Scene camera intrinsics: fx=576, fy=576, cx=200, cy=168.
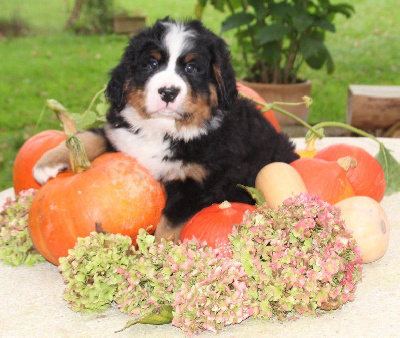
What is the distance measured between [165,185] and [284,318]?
3.20 feet

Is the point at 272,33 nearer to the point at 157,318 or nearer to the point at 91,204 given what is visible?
the point at 91,204

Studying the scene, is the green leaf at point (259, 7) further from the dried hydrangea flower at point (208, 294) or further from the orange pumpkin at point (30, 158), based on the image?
the dried hydrangea flower at point (208, 294)

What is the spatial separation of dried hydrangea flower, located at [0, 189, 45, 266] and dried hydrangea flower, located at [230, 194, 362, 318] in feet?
3.75

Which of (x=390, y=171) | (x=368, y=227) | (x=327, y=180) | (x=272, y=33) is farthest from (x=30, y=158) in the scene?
(x=272, y=33)

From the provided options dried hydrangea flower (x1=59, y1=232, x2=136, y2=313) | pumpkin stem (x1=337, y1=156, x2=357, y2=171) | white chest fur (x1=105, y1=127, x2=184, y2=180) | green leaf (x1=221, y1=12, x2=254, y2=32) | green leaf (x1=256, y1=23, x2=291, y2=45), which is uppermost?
green leaf (x1=221, y1=12, x2=254, y2=32)

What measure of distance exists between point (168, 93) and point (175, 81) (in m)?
0.07

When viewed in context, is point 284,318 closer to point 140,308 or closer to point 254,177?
point 140,308

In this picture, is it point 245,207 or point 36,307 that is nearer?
point 36,307

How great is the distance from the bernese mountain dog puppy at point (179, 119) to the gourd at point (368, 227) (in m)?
0.57

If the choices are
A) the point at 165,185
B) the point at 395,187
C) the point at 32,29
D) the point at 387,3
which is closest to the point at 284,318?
the point at 165,185

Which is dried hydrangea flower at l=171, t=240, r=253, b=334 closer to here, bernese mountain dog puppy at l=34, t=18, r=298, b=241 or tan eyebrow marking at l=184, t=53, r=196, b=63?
bernese mountain dog puppy at l=34, t=18, r=298, b=241

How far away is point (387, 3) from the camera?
15.1m

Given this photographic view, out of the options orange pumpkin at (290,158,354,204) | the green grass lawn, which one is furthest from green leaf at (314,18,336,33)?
orange pumpkin at (290,158,354,204)

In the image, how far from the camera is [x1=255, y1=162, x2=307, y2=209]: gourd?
2965mm
